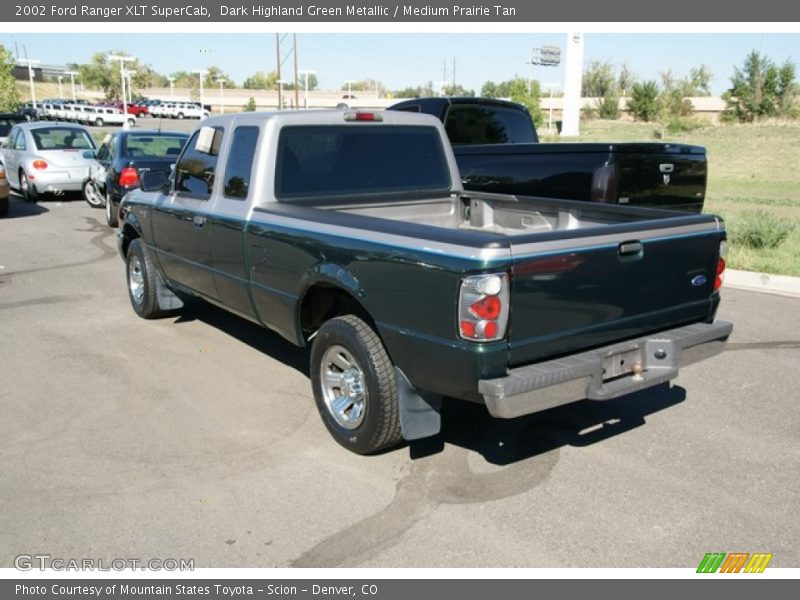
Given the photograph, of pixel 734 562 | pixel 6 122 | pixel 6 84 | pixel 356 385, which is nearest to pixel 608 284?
pixel 734 562

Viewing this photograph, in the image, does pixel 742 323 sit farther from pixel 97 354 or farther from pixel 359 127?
pixel 97 354

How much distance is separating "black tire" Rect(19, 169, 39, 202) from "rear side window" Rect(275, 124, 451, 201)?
12.7 m

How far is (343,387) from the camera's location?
466 cm

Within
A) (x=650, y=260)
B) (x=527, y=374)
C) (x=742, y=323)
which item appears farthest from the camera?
(x=742, y=323)

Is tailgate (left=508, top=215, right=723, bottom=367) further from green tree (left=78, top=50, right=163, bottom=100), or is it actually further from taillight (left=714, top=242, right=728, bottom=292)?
green tree (left=78, top=50, right=163, bottom=100)

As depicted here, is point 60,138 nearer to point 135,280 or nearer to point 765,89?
point 135,280

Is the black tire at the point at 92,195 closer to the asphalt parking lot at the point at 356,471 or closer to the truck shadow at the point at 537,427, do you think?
the asphalt parking lot at the point at 356,471

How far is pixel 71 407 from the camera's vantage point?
5.32m

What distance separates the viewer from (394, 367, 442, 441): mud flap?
4164 millimetres

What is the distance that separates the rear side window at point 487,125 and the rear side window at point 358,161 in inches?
157

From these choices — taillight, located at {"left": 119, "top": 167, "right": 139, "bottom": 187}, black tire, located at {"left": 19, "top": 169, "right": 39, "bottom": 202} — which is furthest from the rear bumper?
black tire, located at {"left": 19, "top": 169, "right": 39, "bottom": 202}

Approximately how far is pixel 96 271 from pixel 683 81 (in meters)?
78.1

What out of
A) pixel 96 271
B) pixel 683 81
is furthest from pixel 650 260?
pixel 683 81

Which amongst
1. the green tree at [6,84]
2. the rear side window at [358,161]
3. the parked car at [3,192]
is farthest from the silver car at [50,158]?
the green tree at [6,84]
